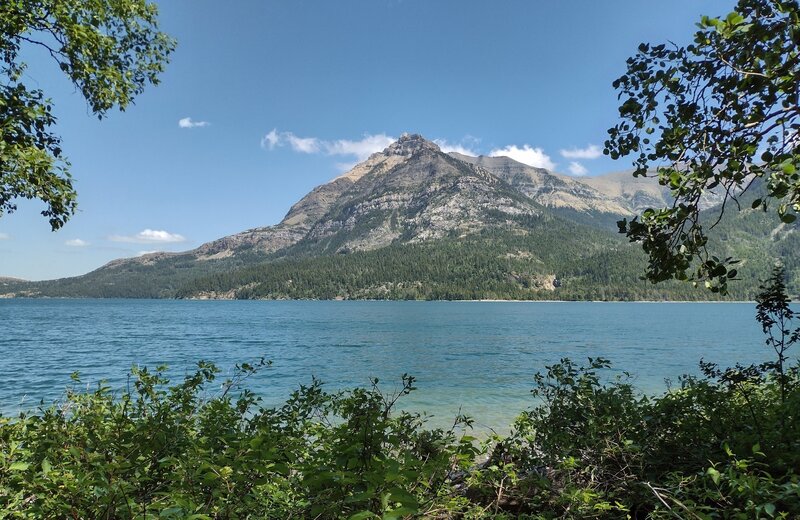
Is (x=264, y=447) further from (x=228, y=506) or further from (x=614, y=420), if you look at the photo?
(x=614, y=420)

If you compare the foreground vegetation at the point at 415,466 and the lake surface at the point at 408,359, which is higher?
the foreground vegetation at the point at 415,466

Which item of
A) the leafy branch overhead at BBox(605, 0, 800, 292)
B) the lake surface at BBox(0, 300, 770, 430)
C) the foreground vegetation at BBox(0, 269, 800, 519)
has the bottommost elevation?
the lake surface at BBox(0, 300, 770, 430)

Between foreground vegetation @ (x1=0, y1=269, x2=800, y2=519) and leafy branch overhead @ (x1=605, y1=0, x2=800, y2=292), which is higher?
leafy branch overhead @ (x1=605, y1=0, x2=800, y2=292)

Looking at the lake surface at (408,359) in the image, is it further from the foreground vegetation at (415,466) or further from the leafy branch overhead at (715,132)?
the leafy branch overhead at (715,132)

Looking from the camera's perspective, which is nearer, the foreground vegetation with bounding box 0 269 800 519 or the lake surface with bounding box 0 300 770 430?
the foreground vegetation with bounding box 0 269 800 519

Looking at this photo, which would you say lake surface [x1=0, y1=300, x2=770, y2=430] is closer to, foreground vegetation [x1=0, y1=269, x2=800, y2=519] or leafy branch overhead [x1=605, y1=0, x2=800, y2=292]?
foreground vegetation [x1=0, y1=269, x2=800, y2=519]

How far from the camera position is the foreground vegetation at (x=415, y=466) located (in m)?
3.76

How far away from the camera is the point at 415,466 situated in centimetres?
378

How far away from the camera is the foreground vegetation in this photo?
3764 mm

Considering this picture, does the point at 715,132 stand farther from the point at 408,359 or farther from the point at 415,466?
the point at 408,359

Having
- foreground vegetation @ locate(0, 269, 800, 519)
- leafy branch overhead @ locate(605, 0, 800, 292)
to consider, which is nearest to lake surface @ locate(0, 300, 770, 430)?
foreground vegetation @ locate(0, 269, 800, 519)

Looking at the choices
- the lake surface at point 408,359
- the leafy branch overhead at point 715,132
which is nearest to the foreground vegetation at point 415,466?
the leafy branch overhead at point 715,132

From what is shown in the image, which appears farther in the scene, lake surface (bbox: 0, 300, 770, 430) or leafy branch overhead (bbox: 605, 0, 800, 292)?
lake surface (bbox: 0, 300, 770, 430)

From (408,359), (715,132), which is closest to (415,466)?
(715,132)
